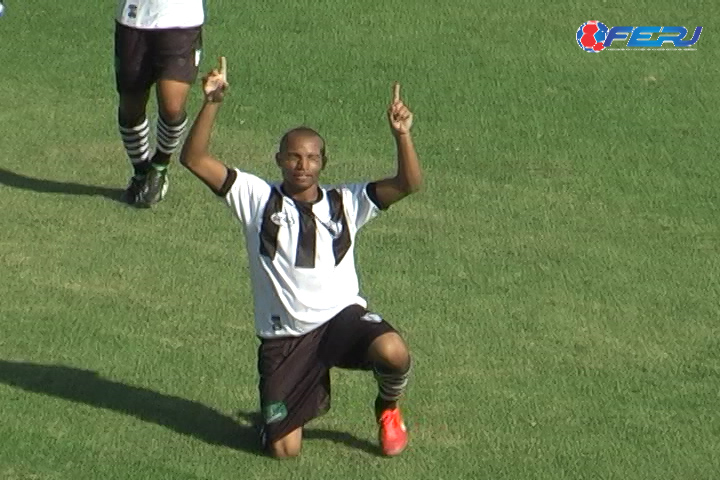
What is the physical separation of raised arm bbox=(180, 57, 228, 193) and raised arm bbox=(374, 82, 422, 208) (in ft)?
2.13

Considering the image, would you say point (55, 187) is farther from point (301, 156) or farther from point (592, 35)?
point (592, 35)

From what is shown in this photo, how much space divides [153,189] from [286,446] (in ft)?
9.34

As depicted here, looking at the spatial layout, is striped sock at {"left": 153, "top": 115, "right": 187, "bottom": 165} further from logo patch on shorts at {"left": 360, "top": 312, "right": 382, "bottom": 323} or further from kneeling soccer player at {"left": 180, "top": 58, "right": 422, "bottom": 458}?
logo patch on shorts at {"left": 360, "top": 312, "right": 382, "bottom": 323}

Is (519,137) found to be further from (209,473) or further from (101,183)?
(209,473)

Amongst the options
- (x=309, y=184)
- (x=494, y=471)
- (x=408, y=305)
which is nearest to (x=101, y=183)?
(x=408, y=305)

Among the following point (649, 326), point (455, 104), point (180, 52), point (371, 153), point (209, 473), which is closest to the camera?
point (209, 473)

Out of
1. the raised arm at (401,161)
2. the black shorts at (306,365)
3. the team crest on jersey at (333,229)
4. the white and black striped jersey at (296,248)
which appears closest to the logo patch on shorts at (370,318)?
the black shorts at (306,365)

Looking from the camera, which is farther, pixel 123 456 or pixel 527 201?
pixel 527 201

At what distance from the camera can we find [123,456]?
6379 mm

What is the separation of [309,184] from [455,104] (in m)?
3.90

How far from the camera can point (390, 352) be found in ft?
20.6

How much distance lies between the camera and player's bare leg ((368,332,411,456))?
6281 millimetres

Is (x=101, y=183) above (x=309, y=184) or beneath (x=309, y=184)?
beneath

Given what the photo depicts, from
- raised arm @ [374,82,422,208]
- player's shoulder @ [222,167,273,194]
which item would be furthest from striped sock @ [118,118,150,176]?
raised arm @ [374,82,422,208]
